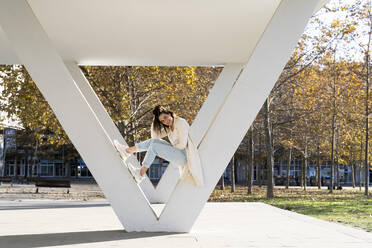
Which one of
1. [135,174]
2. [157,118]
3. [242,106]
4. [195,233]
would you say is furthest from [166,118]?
[195,233]

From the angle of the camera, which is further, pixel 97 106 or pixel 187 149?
pixel 97 106

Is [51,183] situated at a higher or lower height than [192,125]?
lower

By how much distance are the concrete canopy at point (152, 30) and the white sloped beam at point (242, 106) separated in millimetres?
1948

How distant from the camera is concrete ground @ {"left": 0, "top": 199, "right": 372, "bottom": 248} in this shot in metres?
6.75

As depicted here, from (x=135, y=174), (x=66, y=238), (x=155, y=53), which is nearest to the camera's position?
(x=66, y=238)

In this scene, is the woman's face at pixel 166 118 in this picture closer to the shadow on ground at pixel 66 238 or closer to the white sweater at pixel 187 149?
the white sweater at pixel 187 149

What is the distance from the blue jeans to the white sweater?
0.33 ft

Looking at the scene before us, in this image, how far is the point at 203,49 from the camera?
13445mm

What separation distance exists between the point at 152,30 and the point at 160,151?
4.68 m

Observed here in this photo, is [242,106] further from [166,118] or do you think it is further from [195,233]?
[195,233]

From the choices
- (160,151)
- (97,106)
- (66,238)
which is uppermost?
(97,106)

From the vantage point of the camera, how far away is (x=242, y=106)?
756 cm

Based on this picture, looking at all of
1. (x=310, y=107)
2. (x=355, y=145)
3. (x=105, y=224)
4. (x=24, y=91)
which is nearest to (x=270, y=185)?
(x=310, y=107)

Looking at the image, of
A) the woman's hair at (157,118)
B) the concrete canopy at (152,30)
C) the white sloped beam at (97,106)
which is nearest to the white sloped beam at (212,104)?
the concrete canopy at (152,30)
